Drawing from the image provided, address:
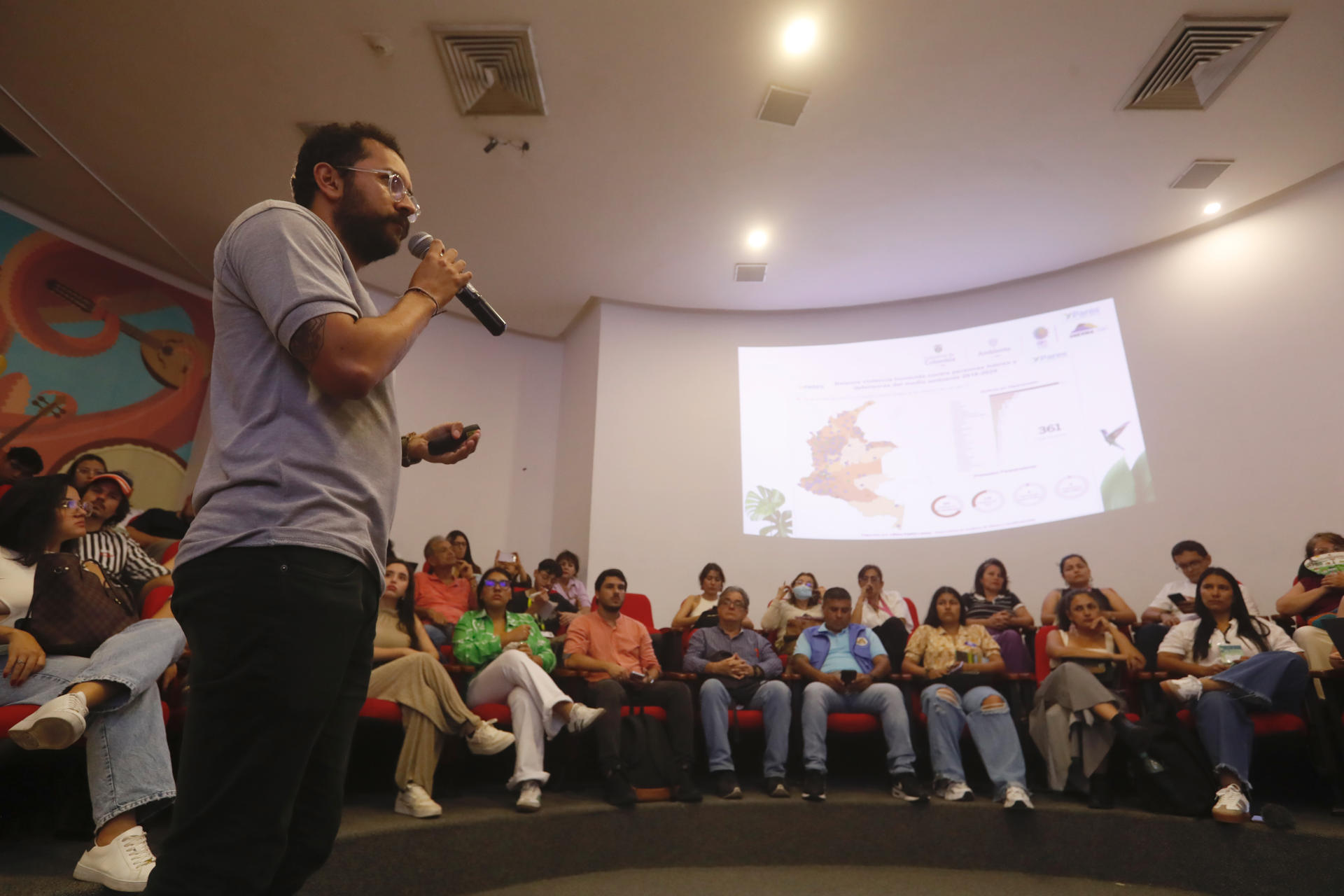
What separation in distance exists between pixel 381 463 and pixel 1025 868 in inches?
125

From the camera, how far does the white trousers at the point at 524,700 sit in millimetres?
3135

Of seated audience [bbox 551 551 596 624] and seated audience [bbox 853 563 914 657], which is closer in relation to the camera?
seated audience [bbox 853 563 914 657]

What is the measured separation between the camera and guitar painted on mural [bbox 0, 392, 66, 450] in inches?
201

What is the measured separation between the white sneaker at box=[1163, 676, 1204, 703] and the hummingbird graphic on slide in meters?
2.58

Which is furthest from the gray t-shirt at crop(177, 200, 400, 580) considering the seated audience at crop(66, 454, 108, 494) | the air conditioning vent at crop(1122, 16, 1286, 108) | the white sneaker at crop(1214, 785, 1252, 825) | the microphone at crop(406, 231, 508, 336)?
the air conditioning vent at crop(1122, 16, 1286, 108)

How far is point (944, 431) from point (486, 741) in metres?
4.40

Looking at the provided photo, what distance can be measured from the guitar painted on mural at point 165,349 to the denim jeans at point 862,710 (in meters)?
5.11

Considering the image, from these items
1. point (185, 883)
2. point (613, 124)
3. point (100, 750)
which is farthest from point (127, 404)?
point (185, 883)

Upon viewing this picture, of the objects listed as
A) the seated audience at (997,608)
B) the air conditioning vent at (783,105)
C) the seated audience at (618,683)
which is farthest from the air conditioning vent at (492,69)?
the seated audience at (997,608)

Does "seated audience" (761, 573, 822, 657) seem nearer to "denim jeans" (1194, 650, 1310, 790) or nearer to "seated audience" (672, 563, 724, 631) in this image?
"seated audience" (672, 563, 724, 631)

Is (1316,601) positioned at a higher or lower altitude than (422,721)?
higher

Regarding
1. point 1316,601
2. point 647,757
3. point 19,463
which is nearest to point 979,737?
point 647,757

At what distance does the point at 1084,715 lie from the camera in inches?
135

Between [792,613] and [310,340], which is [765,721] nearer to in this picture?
[792,613]
